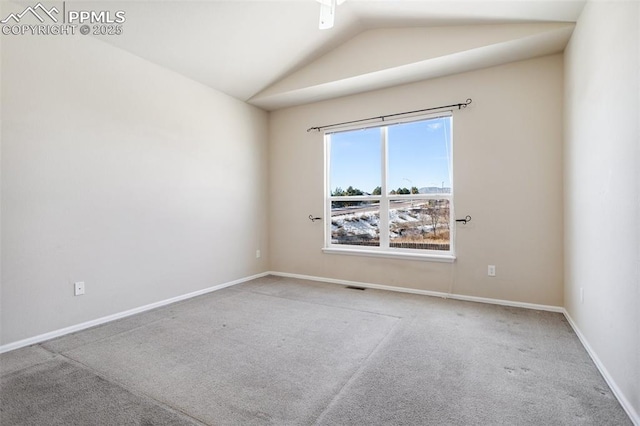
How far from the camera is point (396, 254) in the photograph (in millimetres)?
3859

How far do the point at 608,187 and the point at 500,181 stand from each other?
1.46 m

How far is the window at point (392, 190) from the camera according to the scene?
371cm

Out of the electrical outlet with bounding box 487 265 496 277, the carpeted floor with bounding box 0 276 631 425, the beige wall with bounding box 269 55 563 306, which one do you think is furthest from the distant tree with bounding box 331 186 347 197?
the electrical outlet with bounding box 487 265 496 277

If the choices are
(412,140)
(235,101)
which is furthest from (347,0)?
(235,101)

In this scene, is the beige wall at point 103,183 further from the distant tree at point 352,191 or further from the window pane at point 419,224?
the window pane at point 419,224

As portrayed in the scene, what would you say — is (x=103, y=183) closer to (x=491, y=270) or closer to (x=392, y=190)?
(x=392, y=190)

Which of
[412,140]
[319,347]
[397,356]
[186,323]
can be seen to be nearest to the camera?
[397,356]

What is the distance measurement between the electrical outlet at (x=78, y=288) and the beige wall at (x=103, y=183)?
1.3 inches

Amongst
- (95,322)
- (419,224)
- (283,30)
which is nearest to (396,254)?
(419,224)

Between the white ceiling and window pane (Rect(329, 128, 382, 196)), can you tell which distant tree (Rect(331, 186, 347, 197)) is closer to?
window pane (Rect(329, 128, 382, 196))

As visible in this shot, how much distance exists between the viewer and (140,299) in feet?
10.2

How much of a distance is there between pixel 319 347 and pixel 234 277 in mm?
2296

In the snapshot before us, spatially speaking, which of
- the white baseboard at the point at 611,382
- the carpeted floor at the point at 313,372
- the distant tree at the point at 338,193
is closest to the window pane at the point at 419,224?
the distant tree at the point at 338,193

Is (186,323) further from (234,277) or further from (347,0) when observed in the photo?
(347,0)
